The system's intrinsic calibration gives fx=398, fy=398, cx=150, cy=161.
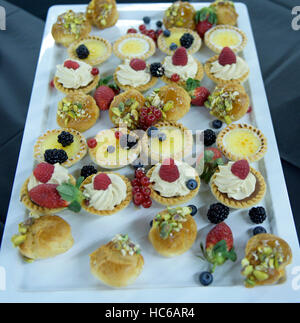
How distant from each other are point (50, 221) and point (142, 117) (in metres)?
1.10

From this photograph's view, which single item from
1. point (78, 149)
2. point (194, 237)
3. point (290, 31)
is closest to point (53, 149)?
point (78, 149)

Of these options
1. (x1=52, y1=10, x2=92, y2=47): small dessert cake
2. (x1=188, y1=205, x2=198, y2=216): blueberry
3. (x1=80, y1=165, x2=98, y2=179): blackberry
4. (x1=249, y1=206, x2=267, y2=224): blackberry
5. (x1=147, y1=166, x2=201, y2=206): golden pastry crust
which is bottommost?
(x1=249, y1=206, x2=267, y2=224): blackberry

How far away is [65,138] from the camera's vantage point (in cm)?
313

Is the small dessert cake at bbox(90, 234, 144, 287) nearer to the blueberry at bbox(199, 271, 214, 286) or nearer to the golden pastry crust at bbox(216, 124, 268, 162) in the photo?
the blueberry at bbox(199, 271, 214, 286)

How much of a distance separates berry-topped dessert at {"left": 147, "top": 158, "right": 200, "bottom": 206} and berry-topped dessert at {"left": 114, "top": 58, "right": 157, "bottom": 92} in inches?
36.6

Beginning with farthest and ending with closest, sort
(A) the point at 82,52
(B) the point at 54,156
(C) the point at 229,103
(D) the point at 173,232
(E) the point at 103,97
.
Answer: (A) the point at 82,52, (E) the point at 103,97, (C) the point at 229,103, (B) the point at 54,156, (D) the point at 173,232

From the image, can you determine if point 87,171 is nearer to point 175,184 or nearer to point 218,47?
point 175,184

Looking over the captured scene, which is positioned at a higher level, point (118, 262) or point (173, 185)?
point (173, 185)

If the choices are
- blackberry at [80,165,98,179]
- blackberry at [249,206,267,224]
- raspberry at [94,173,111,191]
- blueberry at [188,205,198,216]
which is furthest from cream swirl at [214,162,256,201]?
blackberry at [80,165,98,179]

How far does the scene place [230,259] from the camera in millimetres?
2617

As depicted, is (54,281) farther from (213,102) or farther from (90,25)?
(90,25)

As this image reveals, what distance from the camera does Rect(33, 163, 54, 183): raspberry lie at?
111 inches

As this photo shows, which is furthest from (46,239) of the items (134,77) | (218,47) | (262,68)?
(262,68)

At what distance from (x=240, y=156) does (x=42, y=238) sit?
1588 mm
